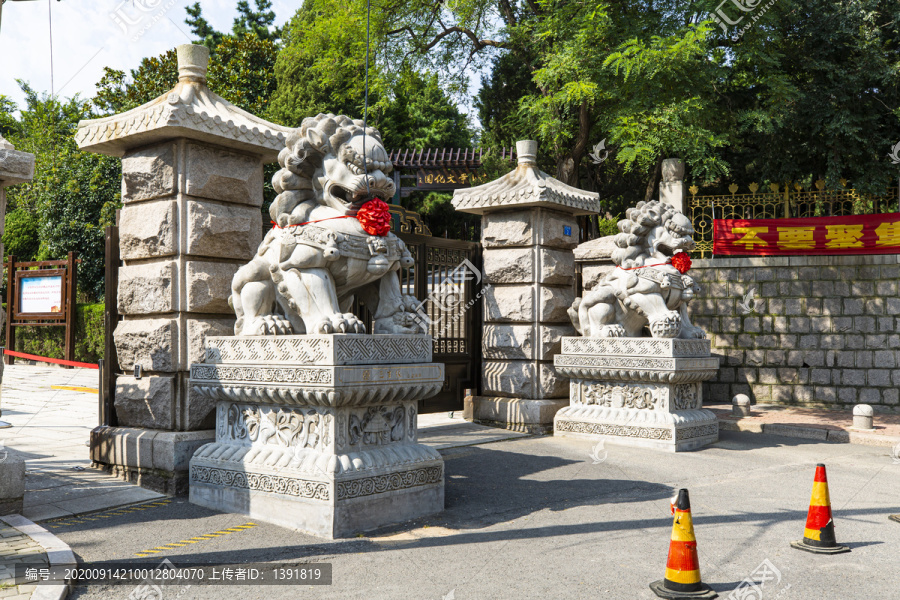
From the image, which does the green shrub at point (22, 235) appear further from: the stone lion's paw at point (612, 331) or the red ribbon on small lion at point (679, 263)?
the red ribbon on small lion at point (679, 263)

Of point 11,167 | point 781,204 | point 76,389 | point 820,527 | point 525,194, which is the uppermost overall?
point 781,204

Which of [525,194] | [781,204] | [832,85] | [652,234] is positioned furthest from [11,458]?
[832,85]

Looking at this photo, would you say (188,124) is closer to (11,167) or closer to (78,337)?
(11,167)

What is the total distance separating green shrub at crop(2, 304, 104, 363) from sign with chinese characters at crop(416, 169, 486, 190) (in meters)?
8.81

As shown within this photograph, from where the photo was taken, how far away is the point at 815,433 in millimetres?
8180

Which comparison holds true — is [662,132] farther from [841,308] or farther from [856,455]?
[856,455]

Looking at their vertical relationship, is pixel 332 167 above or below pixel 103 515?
above

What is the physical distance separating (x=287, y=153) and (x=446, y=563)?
2.91m

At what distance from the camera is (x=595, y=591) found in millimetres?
3342

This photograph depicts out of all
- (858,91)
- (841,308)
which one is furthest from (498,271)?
(858,91)

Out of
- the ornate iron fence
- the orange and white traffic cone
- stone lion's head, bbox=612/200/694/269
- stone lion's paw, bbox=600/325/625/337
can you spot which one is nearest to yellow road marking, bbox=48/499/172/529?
the orange and white traffic cone

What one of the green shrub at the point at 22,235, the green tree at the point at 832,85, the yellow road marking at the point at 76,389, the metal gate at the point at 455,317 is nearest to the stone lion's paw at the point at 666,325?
the metal gate at the point at 455,317

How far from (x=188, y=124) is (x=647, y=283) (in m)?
4.69

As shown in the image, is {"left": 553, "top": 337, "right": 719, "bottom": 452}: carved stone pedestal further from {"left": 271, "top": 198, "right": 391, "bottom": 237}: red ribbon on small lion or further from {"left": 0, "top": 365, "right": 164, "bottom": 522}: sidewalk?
{"left": 0, "top": 365, "right": 164, "bottom": 522}: sidewalk
